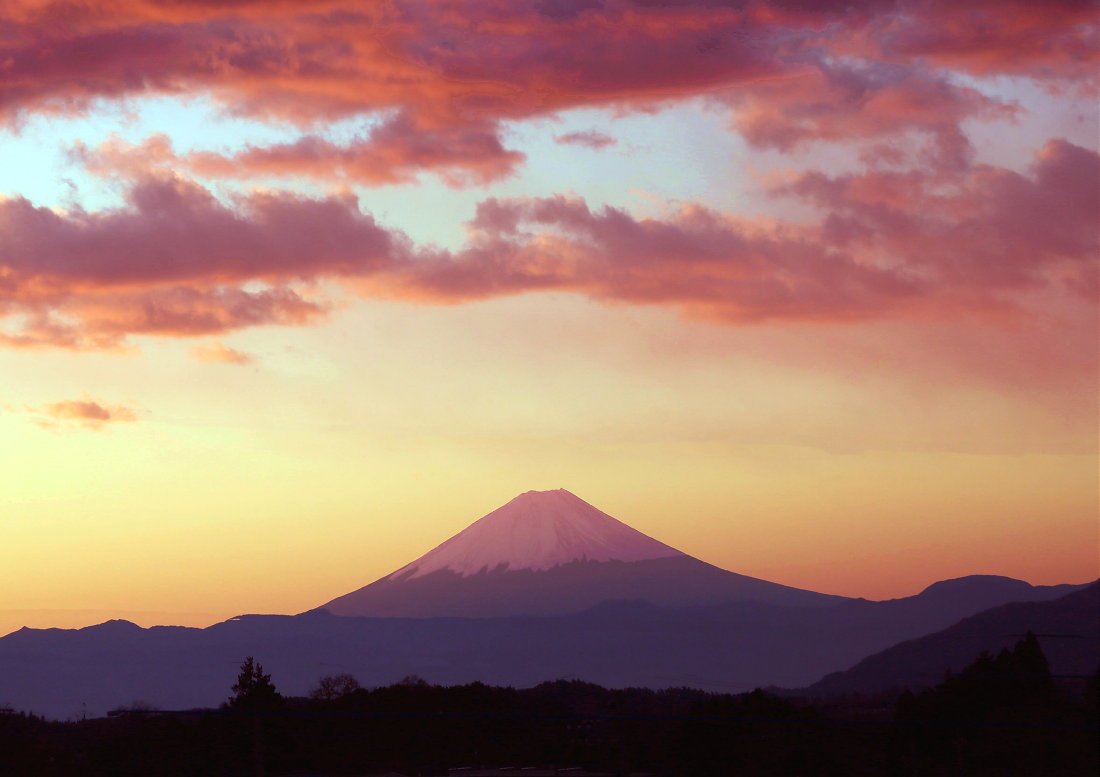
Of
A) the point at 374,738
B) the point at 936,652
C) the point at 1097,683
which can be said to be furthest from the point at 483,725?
the point at 936,652

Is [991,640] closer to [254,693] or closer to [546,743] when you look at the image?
[254,693]

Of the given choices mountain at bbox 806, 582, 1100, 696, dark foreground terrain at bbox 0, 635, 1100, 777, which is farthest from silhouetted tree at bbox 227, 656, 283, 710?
mountain at bbox 806, 582, 1100, 696

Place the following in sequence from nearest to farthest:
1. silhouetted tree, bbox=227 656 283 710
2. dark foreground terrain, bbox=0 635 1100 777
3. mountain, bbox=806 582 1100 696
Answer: dark foreground terrain, bbox=0 635 1100 777
silhouetted tree, bbox=227 656 283 710
mountain, bbox=806 582 1100 696

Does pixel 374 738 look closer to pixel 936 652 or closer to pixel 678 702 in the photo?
pixel 678 702

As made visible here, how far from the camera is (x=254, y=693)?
6544 cm

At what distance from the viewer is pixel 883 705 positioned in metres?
76.8

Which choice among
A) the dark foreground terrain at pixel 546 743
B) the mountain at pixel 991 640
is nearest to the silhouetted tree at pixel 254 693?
the dark foreground terrain at pixel 546 743

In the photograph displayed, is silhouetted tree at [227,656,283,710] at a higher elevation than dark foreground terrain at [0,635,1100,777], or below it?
higher

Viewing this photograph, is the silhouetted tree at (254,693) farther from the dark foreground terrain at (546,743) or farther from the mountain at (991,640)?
the mountain at (991,640)

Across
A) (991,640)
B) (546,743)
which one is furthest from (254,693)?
(991,640)

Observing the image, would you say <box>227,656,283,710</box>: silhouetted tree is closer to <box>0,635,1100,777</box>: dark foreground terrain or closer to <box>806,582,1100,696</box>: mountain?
<box>0,635,1100,777</box>: dark foreground terrain

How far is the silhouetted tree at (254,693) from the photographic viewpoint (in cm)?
5756

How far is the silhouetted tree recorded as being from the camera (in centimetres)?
5756

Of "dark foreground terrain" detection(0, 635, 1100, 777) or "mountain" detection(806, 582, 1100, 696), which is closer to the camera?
"dark foreground terrain" detection(0, 635, 1100, 777)
